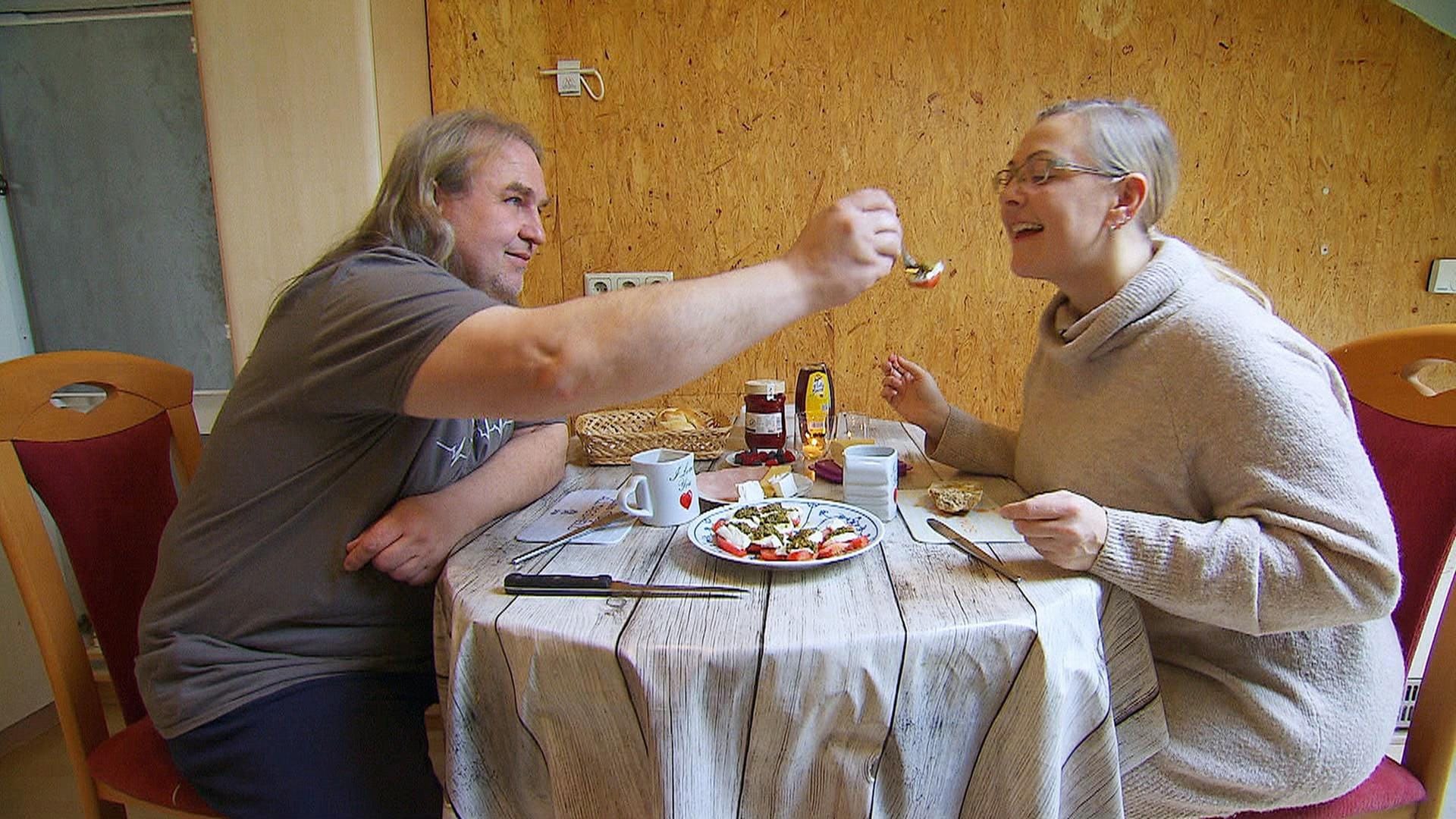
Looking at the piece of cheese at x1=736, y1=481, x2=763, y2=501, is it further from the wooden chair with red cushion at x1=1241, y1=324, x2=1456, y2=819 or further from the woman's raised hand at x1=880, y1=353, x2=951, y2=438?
the wooden chair with red cushion at x1=1241, y1=324, x2=1456, y2=819

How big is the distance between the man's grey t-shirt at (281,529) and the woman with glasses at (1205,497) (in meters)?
0.80

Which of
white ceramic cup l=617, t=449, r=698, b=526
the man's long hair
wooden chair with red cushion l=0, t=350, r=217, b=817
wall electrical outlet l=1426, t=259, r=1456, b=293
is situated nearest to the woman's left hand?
white ceramic cup l=617, t=449, r=698, b=526

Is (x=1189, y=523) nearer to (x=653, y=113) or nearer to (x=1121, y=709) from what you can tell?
(x=1121, y=709)

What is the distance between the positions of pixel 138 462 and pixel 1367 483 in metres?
1.74

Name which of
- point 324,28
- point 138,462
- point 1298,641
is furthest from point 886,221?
point 324,28

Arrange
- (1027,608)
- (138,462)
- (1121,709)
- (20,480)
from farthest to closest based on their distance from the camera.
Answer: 1. (138,462)
2. (20,480)
3. (1121,709)
4. (1027,608)

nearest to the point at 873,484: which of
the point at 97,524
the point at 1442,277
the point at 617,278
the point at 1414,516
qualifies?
the point at 1414,516

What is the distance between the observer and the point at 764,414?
56.0 inches

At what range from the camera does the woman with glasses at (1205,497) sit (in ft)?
2.72

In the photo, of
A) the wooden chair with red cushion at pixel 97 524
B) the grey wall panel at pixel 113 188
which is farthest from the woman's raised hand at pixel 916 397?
the grey wall panel at pixel 113 188

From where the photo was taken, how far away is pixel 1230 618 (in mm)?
842

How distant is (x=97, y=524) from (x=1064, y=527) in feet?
4.60

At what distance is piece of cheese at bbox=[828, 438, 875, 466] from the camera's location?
4.58ft

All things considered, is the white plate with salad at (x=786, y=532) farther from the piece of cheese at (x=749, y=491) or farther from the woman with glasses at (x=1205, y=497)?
the woman with glasses at (x=1205, y=497)
